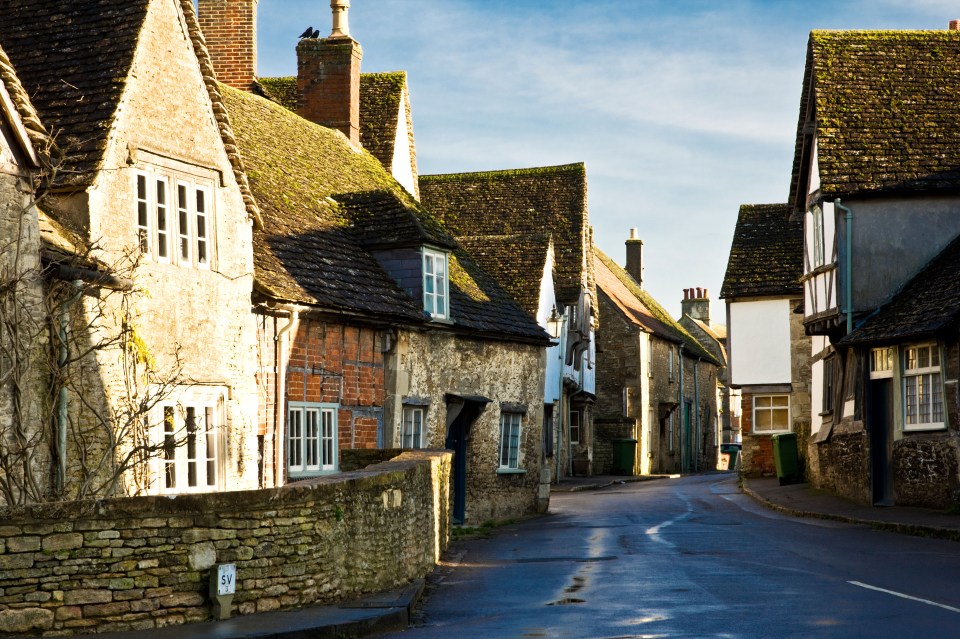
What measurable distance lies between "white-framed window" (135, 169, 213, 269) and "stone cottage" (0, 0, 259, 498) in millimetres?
24

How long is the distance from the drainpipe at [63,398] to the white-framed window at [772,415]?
93.0 ft

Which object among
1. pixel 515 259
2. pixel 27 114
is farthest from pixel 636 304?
pixel 27 114

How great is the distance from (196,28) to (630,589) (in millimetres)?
9762

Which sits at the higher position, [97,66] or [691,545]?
[97,66]

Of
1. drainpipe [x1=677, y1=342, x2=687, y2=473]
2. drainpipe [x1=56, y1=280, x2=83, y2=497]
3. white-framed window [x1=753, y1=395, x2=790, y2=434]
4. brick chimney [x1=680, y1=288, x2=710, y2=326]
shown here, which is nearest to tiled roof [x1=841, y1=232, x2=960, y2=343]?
white-framed window [x1=753, y1=395, x2=790, y2=434]

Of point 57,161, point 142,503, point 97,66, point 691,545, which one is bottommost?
point 691,545

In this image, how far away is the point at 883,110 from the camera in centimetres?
2881

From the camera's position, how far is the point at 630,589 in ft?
44.0

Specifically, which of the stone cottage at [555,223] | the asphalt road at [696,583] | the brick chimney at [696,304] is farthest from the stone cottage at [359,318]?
the brick chimney at [696,304]

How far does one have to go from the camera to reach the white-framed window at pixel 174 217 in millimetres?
16375

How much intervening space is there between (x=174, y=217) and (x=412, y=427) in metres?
7.89

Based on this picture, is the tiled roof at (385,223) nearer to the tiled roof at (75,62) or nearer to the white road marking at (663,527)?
the white road marking at (663,527)

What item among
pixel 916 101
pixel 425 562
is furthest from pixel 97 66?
pixel 916 101

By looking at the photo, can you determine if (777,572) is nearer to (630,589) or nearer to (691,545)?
(630,589)
